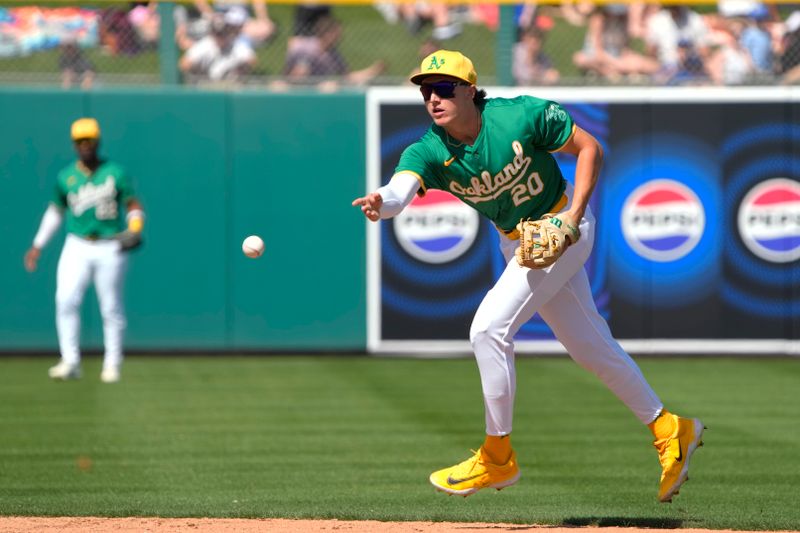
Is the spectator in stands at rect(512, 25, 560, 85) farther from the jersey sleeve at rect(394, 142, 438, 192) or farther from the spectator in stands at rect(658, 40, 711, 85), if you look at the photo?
the jersey sleeve at rect(394, 142, 438, 192)

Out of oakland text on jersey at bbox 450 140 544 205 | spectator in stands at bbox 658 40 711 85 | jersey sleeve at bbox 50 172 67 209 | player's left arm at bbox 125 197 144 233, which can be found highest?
spectator in stands at bbox 658 40 711 85

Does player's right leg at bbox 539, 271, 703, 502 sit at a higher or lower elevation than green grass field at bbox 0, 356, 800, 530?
higher

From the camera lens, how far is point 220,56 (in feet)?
48.2

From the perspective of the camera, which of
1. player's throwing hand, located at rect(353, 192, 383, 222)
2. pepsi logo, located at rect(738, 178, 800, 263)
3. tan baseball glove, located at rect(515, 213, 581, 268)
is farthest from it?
pepsi logo, located at rect(738, 178, 800, 263)

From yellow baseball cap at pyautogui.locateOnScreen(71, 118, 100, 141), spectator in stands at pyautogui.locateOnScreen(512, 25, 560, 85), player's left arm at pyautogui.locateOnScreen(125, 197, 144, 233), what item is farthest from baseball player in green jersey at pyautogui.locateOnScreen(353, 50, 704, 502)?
spectator in stands at pyautogui.locateOnScreen(512, 25, 560, 85)

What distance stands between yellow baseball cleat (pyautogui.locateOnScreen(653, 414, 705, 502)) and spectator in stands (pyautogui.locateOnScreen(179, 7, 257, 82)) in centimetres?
903

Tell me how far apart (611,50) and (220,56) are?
4215mm

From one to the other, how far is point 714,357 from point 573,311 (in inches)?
335

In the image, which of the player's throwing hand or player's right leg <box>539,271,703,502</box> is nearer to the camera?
the player's throwing hand

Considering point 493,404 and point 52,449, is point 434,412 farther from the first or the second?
point 493,404

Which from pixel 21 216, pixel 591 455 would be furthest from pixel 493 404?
pixel 21 216

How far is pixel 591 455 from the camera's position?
336 inches

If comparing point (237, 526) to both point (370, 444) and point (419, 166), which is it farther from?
point (370, 444)

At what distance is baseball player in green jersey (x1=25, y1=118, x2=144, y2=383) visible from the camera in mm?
12211
